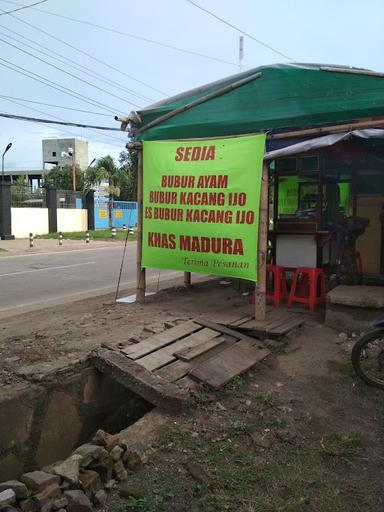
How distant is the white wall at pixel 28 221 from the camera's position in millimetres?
27047

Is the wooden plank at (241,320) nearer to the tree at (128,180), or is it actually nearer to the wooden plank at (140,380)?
the wooden plank at (140,380)

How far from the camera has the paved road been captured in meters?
9.52

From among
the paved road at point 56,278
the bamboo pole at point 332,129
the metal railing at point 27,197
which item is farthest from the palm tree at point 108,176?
the bamboo pole at point 332,129

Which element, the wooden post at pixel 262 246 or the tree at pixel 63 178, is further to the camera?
the tree at pixel 63 178

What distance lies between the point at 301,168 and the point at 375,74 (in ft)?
6.63

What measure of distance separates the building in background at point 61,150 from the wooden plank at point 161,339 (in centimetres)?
5552

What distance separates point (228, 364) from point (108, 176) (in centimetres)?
3378

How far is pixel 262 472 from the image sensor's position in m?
3.08

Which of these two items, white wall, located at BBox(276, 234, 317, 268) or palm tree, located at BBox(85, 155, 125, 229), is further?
palm tree, located at BBox(85, 155, 125, 229)

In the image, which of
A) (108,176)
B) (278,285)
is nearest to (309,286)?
(278,285)

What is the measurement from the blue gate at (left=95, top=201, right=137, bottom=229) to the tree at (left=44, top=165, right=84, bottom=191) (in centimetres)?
823

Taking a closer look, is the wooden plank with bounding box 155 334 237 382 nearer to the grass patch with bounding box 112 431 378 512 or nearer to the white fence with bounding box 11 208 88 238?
the grass patch with bounding box 112 431 378 512

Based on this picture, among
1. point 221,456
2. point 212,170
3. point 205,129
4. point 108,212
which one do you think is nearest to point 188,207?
point 212,170

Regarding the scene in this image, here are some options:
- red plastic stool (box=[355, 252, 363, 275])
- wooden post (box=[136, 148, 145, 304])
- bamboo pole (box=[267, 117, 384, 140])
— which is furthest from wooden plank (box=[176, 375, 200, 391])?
red plastic stool (box=[355, 252, 363, 275])
